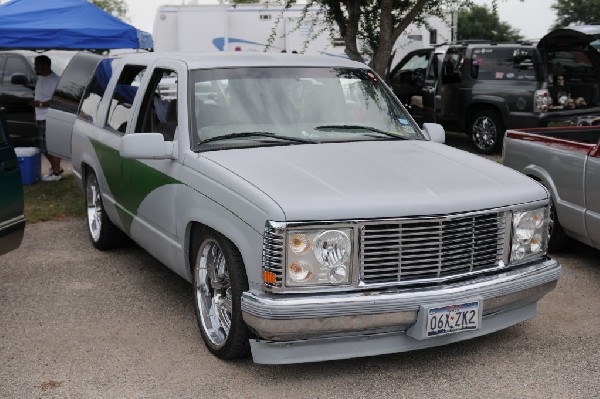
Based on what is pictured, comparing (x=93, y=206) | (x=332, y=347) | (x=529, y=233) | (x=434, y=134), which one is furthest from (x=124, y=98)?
(x=529, y=233)

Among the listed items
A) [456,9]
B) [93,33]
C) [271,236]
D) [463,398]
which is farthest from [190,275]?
[456,9]

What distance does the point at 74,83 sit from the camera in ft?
29.9

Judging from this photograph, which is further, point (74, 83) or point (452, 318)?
point (74, 83)

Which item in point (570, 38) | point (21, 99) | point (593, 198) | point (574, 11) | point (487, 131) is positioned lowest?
point (487, 131)

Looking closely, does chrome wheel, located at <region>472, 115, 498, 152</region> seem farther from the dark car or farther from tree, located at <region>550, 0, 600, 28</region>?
tree, located at <region>550, 0, 600, 28</region>

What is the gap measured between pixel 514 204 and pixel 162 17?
58.6 feet

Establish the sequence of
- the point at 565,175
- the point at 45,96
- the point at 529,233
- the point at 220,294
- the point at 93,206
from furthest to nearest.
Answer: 1. the point at 45,96
2. the point at 93,206
3. the point at 565,175
4. the point at 220,294
5. the point at 529,233

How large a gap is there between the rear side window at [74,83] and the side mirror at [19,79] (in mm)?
3499

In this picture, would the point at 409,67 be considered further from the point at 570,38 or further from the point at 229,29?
the point at 229,29

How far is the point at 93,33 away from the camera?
12.3 metres

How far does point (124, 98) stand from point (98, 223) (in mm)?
1306

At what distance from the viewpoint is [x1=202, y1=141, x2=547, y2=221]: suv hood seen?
3.96 metres

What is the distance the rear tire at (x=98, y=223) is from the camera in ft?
22.5

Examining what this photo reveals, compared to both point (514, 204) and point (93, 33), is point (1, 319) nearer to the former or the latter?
point (514, 204)
